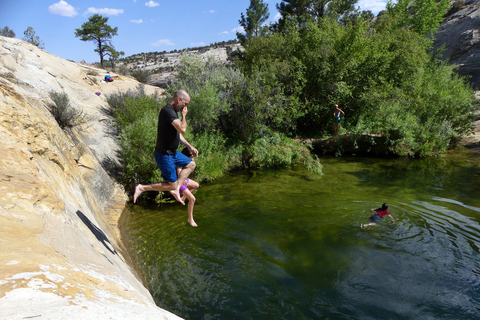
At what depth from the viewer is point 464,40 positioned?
25953 millimetres

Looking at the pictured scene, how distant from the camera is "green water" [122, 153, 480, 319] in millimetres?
4707

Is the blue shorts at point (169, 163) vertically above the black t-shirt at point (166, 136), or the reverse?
the black t-shirt at point (166, 136)

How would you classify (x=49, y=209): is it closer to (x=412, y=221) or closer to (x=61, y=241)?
(x=61, y=241)

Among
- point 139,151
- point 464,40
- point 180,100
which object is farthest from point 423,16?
point 180,100

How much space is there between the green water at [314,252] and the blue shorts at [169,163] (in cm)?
204

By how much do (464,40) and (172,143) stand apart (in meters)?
32.2

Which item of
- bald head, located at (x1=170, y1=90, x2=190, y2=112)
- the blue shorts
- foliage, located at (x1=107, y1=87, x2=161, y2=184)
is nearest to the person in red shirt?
the blue shorts

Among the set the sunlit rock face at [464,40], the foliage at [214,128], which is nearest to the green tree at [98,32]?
the foliage at [214,128]

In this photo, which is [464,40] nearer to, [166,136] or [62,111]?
[166,136]

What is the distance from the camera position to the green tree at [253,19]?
30.8 meters

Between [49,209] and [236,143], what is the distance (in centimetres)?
1015

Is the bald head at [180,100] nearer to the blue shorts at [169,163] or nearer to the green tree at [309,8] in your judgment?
the blue shorts at [169,163]

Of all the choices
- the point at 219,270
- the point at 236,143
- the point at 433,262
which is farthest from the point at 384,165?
the point at 219,270

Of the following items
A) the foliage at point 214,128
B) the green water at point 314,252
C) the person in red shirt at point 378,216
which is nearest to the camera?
the green water at point 314,252
